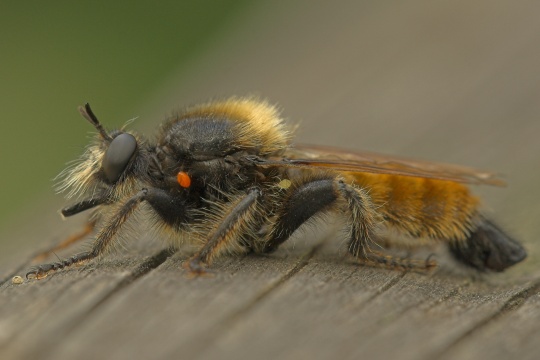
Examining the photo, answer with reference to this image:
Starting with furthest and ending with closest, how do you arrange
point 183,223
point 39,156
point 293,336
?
point 39,156, point 183,223, point 293,336

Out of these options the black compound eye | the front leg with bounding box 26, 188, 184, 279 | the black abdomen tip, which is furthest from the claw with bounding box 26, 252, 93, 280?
the black abdomen tip

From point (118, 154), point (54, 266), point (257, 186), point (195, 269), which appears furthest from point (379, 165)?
point (54, 266)

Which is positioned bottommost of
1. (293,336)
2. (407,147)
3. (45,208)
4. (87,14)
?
(407,147)

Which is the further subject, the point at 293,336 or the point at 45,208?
the point at 45,208

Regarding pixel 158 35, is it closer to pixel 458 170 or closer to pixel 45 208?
pixel 45 208

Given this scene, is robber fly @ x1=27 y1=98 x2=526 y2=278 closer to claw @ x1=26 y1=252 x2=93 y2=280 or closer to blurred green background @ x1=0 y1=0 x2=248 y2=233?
claw @ x1=26 y1=252 x2=93 y2=280

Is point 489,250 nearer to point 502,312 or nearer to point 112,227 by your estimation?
point 502,312

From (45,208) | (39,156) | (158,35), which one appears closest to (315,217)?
(45,208)
